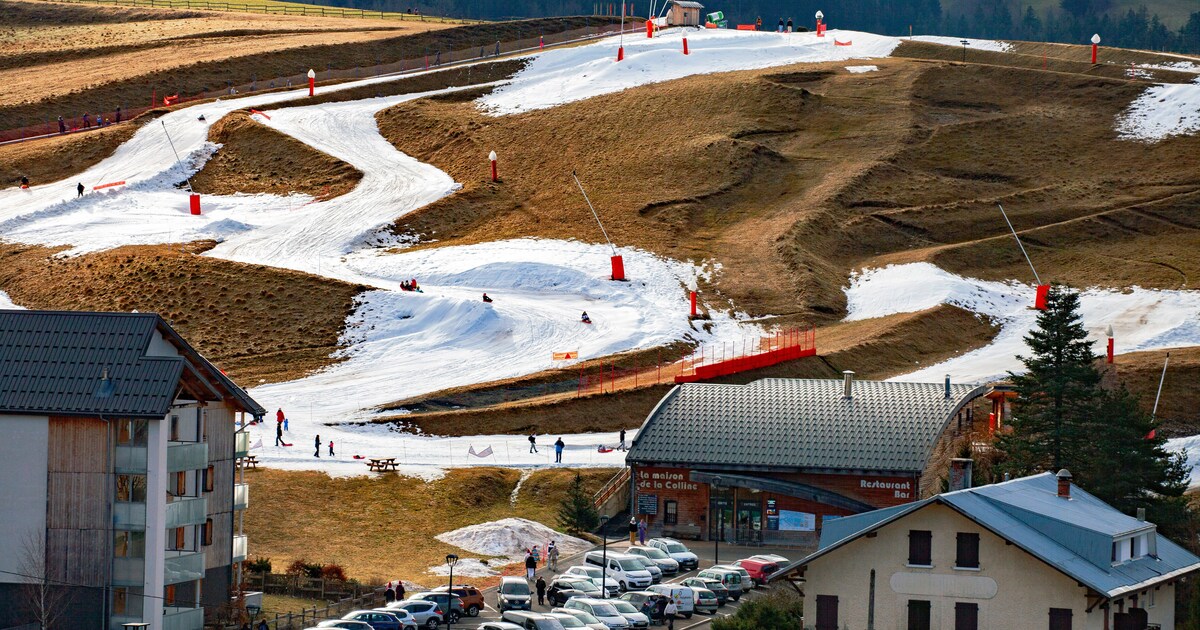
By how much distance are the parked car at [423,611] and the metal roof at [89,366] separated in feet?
27.2

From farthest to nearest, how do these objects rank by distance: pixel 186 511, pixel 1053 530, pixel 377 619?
pixel 186 511 < pixel 377 619 < pixel 1053 530

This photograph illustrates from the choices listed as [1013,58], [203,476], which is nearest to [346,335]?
[203,476]

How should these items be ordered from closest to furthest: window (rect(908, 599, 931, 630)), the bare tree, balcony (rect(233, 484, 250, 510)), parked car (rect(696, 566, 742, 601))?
window (rect(908, 599, 931, 630)) → the bare tree → balcony (rect(233, 484, 250, 510)) → parked car (rect(696, 566, 742, 601))

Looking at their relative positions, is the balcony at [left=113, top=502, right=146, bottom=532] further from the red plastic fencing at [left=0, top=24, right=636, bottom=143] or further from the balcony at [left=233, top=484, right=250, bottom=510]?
the red plastic fencing at [left=0, top=24, right=636, bottom=143]

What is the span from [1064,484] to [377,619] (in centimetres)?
1846

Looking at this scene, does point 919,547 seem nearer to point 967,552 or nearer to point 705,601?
point 967,552

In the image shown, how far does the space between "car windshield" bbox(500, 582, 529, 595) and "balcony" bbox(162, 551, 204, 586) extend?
8618 millimetres

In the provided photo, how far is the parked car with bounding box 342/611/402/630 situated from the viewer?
47906 mm

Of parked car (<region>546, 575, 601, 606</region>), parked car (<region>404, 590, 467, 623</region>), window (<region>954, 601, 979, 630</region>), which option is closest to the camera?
window (<region>954, 601, 979, 630</region>)

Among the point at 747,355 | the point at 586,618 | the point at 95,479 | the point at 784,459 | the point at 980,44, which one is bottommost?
the point at 586,618

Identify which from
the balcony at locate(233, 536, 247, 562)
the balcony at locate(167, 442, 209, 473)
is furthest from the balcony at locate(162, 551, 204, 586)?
the balcony at locate(233, 536, 247, 562)

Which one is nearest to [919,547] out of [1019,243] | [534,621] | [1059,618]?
[1059,618]

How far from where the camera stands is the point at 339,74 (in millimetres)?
147500

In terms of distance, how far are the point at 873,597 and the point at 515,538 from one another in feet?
71.7
